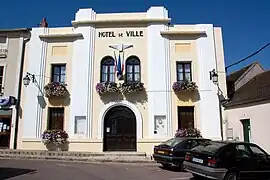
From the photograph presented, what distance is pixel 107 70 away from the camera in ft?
60.6

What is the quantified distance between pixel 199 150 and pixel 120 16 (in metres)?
12.1

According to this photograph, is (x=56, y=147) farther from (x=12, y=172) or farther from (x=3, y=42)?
(x=3, y=42)

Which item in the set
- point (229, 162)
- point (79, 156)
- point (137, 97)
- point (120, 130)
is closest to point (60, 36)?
point (137, 97)

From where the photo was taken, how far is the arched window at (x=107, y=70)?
18.3 meters

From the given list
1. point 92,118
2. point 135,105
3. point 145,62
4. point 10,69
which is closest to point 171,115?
point 135,105

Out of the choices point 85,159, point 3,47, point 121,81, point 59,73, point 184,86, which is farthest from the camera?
point 3,47

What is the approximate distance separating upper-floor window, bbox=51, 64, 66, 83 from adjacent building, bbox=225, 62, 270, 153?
1049 cm

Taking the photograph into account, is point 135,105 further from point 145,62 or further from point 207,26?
point 207,26

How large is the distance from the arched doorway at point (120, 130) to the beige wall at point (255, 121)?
231 inches

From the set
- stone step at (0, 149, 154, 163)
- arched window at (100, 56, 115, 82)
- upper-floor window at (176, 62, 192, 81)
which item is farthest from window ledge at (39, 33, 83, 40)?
stone step at (0, 149, 154, 163)

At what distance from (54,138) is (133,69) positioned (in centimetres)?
649

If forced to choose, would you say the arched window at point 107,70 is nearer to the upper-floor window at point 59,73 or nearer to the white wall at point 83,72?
the white wall at point 83,72

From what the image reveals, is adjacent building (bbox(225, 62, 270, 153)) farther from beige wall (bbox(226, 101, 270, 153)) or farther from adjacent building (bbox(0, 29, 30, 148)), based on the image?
adjacent building (bbox(0, 29, 30, 148))

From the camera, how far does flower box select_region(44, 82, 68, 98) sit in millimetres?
17672
